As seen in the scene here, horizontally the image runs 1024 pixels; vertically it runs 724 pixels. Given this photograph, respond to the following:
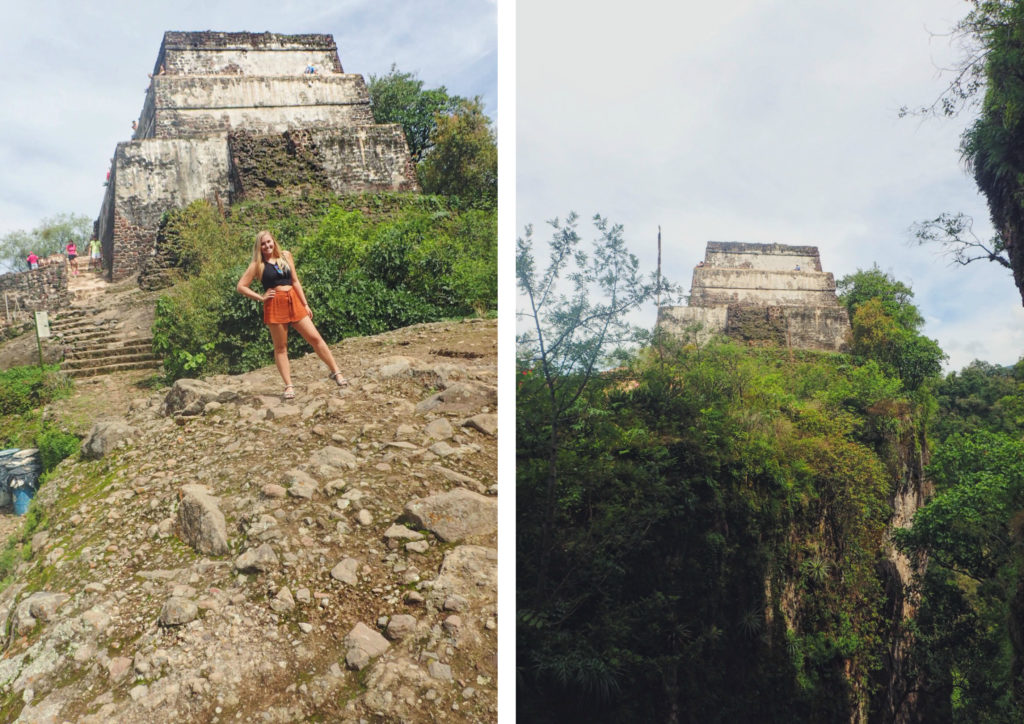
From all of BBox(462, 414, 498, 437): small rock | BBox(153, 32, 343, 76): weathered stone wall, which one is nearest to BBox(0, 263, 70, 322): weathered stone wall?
BBox(462, 414, 498, 437): small rock

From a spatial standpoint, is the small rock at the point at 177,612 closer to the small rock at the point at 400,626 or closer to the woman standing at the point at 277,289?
the small rock at the point at 400,626

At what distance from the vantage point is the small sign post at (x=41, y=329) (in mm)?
1788

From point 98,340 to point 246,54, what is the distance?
19.7ft

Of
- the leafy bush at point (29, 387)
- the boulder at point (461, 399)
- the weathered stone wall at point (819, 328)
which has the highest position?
the weathered stone wall at point (819, 328)

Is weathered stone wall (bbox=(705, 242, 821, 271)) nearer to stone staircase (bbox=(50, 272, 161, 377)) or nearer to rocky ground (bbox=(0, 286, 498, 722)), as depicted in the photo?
rocky ground (bbox=(0, 286, 498, 722))

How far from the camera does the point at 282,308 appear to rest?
200 centimetres

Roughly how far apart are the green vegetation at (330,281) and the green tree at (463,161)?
201cm

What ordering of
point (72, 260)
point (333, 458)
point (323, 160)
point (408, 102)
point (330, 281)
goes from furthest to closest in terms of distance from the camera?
point (408, 102), point (323, 160), point (72, 260), point (330, 281), point (333, 458)

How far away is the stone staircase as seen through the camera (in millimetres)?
1907

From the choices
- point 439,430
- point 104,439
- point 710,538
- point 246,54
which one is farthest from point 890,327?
point 246,54

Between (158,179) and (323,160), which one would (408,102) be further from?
(158,179)

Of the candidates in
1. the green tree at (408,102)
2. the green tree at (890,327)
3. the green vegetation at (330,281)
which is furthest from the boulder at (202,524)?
the green tree at (408,102)

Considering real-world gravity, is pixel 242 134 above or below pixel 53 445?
above

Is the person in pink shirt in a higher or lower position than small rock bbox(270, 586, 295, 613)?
higher
